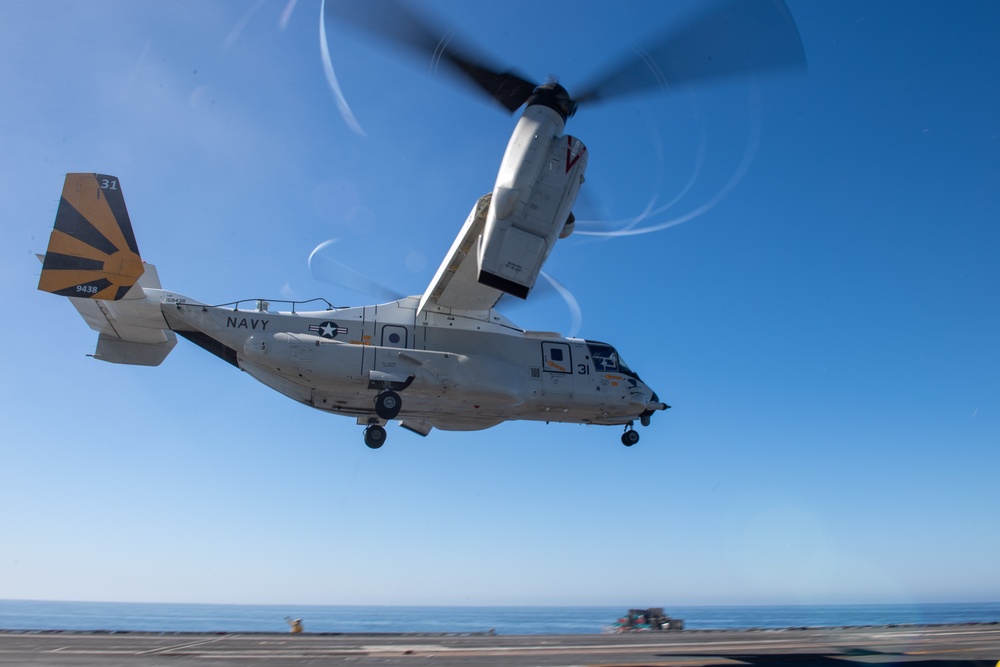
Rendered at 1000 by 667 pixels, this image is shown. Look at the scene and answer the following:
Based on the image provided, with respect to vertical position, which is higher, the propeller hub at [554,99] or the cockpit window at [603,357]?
the propeller hub at [554,99]

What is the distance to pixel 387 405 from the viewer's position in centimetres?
1573


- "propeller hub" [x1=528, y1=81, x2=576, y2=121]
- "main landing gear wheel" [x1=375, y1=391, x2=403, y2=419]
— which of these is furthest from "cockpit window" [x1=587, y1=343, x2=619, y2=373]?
"propeller hub" [x1=528, y1=81, x2=576, y2=121]

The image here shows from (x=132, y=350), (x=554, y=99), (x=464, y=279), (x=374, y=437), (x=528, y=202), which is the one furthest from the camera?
(x=374, y=437)

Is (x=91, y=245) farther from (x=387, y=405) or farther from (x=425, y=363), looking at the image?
(x=425, y=363)

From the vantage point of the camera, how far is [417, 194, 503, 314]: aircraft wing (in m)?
14.7

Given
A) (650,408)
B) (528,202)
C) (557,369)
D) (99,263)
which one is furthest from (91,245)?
(650,408)

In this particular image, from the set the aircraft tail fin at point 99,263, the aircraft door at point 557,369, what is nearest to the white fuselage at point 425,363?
the aircraft door at point 557,369

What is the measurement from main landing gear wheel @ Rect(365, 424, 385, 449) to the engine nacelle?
662 centimetres

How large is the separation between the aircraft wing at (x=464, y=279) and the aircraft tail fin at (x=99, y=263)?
6.53m

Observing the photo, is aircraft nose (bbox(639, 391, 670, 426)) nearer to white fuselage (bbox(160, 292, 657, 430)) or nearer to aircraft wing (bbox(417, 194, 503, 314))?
white fuselage (bbox(160, 292, 657, 430))

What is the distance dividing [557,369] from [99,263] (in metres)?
11.1

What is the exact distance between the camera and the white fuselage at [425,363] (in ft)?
51.2

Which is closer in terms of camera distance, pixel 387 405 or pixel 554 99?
pixel 554 99

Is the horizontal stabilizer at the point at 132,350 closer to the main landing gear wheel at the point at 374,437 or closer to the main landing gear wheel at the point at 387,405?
the main landing gear wheel at the point at 374,437
